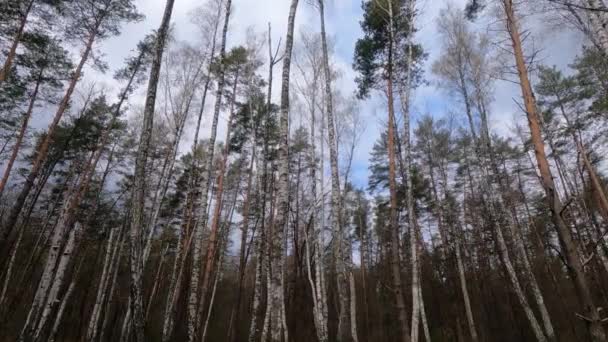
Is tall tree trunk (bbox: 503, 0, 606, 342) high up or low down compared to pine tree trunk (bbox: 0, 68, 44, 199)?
down

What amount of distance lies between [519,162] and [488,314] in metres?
9.17

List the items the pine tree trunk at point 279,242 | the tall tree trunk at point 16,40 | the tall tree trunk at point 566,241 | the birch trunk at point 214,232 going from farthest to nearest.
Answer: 1. the tall tree trunk at point 16,40
2. the birch trunk at point 214,232
3. the pine tree trunk at point 279,242
4. the tall tree trunk at point 566,241

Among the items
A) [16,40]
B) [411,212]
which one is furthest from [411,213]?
[16,40]

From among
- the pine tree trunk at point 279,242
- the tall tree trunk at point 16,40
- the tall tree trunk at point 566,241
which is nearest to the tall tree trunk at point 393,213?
the pine tree trunk at point 279,242

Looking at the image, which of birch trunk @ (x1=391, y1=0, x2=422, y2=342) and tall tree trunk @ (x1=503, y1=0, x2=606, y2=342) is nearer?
tall tree trunk @ (x1=503, y1=0, x2=606, y2=342)

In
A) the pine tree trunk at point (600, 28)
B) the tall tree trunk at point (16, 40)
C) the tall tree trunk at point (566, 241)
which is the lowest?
the tall tree trunk at point (566, 241)

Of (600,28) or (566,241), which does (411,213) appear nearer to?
(566,241)

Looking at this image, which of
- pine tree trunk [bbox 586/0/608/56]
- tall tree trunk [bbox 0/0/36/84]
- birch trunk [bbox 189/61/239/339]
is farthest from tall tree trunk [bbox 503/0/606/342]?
tall tree trunk [bbox 0/0/36/84]

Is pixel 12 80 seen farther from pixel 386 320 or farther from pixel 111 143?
pixel 386 320

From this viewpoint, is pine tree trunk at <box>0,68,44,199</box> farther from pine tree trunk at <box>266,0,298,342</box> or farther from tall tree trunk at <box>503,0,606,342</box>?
tall tree trunk at <box>503,0,606,342</box>

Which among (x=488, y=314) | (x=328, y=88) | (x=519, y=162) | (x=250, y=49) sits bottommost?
(x=488, y=314)

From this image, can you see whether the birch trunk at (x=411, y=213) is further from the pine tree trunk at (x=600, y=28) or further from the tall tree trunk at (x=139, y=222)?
the tall tree trunk at (x=139, y=222)

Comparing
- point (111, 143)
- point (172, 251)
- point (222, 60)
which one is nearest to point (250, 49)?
point (222, 60)

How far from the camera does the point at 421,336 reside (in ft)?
43.6
